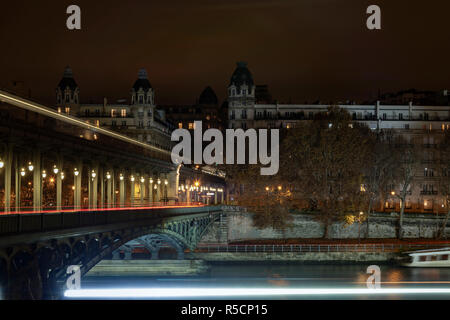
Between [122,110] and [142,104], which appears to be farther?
[122,110]

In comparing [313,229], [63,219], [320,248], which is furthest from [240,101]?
[63,219]

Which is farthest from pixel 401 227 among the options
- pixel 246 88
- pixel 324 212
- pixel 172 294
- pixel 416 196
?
pixel 246 88

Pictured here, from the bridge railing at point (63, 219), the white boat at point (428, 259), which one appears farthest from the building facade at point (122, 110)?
the bridge railing at point (63, 219)

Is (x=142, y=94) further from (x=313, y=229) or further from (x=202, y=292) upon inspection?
(x=202, y=292)

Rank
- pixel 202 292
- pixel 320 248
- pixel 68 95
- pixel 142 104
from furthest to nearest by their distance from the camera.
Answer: pixel 142 104
pixel 68 95
pixel 320 248
pixel 202 292

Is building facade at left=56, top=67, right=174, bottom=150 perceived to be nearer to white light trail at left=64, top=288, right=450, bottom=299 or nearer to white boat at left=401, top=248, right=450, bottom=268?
white boat at left=401, top=248, right=450, bottom=268

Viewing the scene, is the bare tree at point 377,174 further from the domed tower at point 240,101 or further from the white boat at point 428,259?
the domed tower at point 240,101

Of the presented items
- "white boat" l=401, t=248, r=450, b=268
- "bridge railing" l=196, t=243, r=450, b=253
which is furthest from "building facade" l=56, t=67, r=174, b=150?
"white boat" l=401, t=248, r=450, b=268

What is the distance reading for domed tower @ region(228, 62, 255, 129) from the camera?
12669 cm

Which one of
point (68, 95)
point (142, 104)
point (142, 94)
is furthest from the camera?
point (142, 94)

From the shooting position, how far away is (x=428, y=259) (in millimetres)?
68312

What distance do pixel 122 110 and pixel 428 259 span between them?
215 feet

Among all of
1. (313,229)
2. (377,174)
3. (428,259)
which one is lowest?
(428,259)

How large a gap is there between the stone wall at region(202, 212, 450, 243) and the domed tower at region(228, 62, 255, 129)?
148ft
